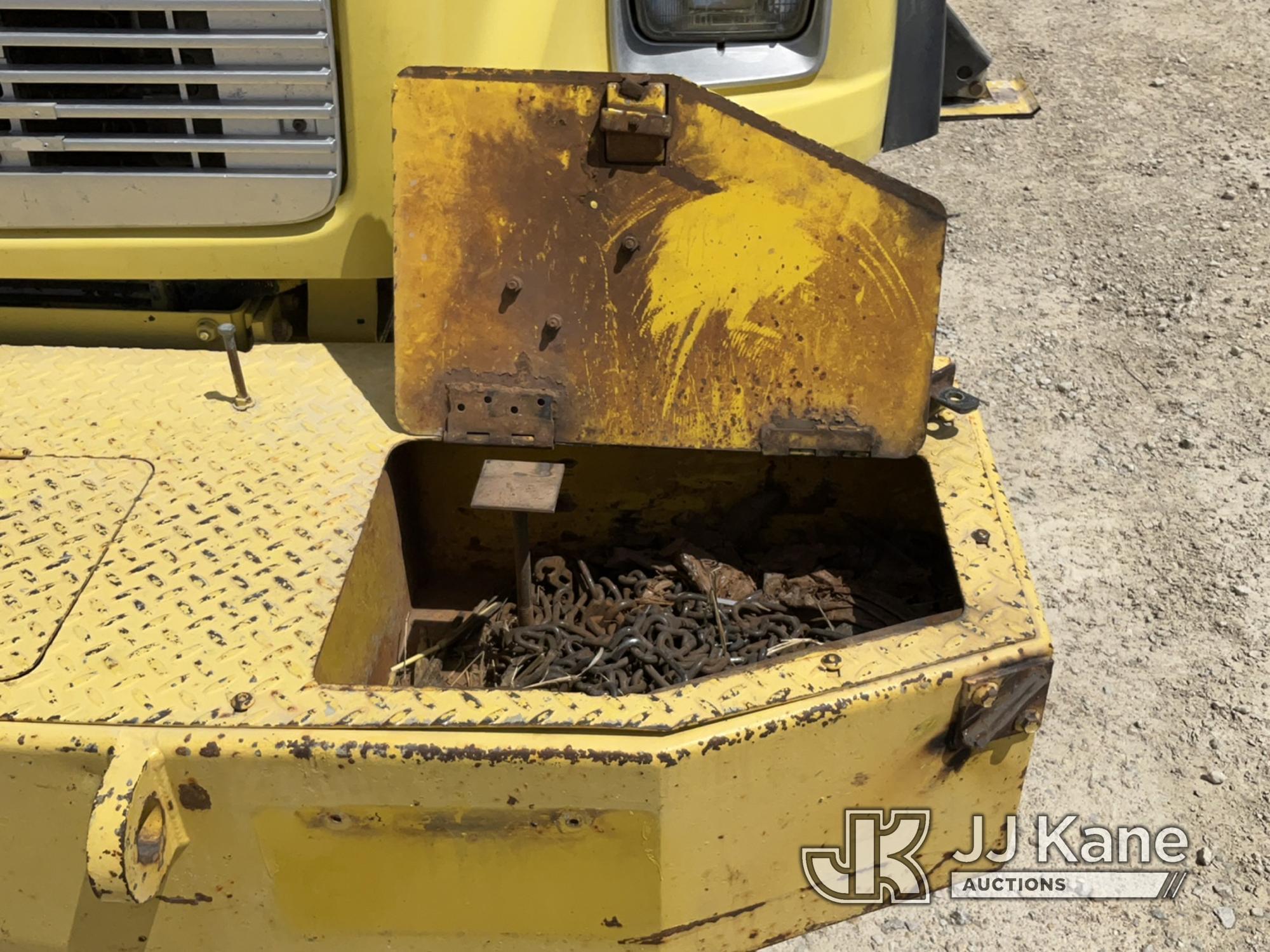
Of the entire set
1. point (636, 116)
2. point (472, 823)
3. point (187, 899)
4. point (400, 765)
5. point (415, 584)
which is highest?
point (636, 116)

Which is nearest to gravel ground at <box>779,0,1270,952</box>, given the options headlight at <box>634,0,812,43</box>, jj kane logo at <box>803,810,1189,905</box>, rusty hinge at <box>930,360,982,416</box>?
jj kane logo at <box>803,810,1189,905</box>

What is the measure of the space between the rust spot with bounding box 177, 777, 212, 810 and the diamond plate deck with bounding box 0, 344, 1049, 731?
3.5 inches

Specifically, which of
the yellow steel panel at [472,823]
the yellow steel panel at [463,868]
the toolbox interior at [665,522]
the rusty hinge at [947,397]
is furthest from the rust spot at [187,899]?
the rusty hinge at [947,397]

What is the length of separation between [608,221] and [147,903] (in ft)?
4.27

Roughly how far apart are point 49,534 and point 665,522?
1.24 m

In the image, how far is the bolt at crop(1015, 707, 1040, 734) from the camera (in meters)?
1.82

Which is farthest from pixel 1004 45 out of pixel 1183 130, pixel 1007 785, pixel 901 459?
pixel 1007 785

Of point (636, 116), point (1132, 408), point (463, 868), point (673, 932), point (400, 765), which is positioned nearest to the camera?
point (400, 765)

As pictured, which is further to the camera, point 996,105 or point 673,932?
point 996,105

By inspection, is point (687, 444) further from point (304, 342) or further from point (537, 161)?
point (304, 342)

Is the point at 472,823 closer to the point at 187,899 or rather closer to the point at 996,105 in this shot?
the point at 187,899

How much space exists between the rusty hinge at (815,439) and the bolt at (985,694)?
511mm

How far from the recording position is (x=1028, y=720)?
1826 millimetres

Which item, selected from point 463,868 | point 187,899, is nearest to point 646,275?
point 463,868
